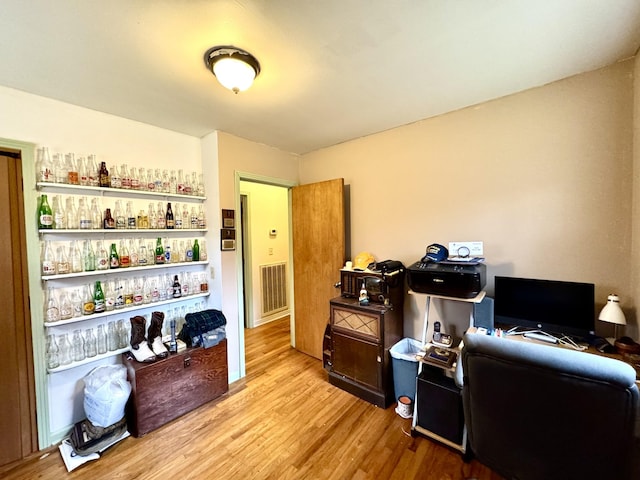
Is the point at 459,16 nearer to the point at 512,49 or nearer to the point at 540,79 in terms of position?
the point at 512,49

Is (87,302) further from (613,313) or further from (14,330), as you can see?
(613,313)

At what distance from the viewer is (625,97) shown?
153cm

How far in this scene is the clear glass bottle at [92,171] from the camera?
1.94 metres

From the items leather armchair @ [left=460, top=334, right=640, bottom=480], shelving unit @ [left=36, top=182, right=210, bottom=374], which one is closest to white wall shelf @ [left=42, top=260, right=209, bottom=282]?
shelving unit @ [left=36, top=182, right=210, bottom=374]

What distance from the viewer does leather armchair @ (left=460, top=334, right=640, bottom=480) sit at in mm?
820

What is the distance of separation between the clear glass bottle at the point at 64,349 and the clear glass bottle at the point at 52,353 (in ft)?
0.05

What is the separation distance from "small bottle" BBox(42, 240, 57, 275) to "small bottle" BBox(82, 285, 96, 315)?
238mm

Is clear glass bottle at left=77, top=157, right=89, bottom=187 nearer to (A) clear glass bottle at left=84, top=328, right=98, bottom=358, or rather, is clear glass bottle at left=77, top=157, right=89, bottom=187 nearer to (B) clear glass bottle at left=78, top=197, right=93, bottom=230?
(B) clear glass bottle at left=78, top=197, right=93, bottom=230

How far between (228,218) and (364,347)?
1724 millimetres

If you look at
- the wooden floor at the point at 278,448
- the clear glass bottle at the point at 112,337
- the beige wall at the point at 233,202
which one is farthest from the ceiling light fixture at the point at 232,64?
the wooden floor at the point at 278,448

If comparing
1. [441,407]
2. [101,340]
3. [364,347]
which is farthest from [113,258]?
[441,407]

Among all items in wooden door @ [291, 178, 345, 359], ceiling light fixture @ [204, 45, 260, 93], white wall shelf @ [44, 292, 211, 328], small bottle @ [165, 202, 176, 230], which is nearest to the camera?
ceiling light fixture @ [204, 45, 260, 93]

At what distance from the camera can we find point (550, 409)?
35.7 inches

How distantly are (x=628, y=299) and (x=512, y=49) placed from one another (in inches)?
63.7
